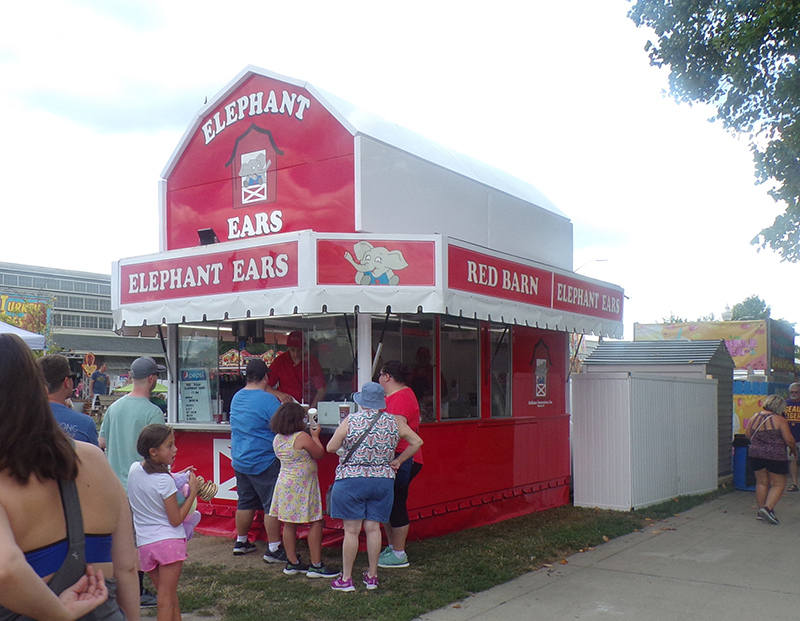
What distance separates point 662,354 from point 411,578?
7.81 meters

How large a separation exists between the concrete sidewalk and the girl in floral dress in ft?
4.42

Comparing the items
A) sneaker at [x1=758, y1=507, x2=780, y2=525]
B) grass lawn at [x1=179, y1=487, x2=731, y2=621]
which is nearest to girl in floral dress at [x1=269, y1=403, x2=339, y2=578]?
grass lawn at [x1=179, y1=487, x2=731, y2=621]

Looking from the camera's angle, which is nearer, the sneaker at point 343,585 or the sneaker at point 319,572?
the sneaker at point 343,585

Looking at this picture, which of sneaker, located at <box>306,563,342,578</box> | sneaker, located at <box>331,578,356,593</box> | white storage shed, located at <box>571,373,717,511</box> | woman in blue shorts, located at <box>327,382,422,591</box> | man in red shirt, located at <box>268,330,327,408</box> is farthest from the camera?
white storage shed, located at <box>571,373,717,511</box>

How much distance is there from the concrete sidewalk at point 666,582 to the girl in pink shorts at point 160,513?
1.95 m

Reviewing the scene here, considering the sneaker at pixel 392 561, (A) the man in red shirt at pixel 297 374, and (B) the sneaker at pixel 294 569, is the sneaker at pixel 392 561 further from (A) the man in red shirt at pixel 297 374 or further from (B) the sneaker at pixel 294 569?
(A) the man in red shirt at pixel 297 374

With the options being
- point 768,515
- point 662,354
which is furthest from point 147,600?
point 662,354

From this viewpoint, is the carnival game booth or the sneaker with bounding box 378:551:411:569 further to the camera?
the carnival game booth

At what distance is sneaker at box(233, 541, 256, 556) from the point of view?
7.39 meters

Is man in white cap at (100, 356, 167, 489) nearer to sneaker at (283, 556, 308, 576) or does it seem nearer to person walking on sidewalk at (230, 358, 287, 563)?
person walking on sidewalk at (230, 358, 287, 563)

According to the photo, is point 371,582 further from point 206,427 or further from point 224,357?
point 224,357

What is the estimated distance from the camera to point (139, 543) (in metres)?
4.59

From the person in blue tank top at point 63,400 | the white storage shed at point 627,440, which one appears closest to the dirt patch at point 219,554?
the person in blue tank top at point 63,400

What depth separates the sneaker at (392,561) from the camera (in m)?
6.92
